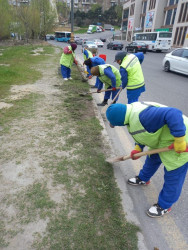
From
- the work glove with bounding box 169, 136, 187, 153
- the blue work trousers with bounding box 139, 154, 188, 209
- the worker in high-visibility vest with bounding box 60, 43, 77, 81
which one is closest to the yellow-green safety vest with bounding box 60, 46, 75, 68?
the worker in high-visibility vest with bounding box 60, 43, 77, 81

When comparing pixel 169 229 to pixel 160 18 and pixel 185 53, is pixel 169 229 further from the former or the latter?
pixel 160 18

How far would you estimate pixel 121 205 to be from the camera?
2.25 m

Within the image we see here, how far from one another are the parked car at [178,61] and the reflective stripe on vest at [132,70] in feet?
22.0

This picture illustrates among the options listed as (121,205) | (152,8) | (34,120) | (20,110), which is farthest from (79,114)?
(152,8)

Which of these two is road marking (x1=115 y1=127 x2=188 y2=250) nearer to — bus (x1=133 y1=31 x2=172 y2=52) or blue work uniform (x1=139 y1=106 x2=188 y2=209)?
blue work uniform (x1=139 y1=106 x2=188 y2=209)

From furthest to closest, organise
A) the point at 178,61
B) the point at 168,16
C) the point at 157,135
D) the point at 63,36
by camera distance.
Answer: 1. the point at 63,36
2. the point at 168,16
3. the point at 178,61
4. the point at 157,135

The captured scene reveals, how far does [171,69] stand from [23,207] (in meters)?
10.6

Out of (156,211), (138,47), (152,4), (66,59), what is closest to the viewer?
(156,211)

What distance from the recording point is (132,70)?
3949 mm

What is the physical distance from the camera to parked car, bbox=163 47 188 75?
9.52 m

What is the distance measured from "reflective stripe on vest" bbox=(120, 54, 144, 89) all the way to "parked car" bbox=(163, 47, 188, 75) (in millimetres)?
6694

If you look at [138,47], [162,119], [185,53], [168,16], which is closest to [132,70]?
[162,119]

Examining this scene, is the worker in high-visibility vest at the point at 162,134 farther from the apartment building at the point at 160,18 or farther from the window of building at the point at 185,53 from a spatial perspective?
the apartment building at the point at 160,18

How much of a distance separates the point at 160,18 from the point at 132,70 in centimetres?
4085
